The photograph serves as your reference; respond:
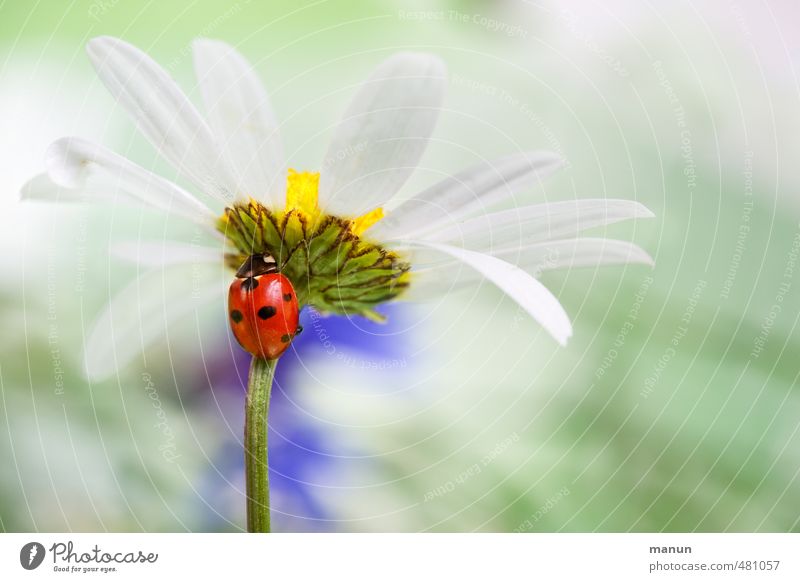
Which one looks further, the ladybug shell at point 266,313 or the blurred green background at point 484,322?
the blurred green background at point 484,322

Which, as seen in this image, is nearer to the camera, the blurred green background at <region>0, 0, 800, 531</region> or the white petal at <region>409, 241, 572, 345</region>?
the white petal at <region>409, 241, 572, 345</region>

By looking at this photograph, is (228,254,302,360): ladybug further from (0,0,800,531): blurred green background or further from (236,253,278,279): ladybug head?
(0,0,800,531): blurred green background

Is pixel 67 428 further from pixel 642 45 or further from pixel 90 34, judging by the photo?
pixel 642 45

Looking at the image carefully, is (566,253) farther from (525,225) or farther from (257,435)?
(257,435)

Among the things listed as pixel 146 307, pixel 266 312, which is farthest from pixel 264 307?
pixel 146 307

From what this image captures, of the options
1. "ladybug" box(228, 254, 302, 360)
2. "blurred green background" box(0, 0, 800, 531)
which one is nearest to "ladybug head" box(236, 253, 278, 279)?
"ladybug" box(228, 254, 302, 360)

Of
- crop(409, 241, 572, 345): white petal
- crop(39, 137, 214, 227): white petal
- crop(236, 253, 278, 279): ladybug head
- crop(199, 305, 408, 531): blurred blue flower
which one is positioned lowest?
crop(199, 305, 408, 531): blurred blue flower

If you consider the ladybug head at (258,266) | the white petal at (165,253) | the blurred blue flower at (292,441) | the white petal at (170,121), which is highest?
the white petal at (170,121)

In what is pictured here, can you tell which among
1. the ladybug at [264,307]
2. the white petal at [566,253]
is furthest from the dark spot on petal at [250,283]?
the white petal at [566,253]

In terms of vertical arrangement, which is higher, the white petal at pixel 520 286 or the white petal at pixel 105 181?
the white petal at pixel 105 181

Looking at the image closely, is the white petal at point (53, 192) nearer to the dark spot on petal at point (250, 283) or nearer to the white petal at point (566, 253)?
the dark spot on petal at point (250, 283)
